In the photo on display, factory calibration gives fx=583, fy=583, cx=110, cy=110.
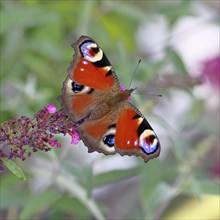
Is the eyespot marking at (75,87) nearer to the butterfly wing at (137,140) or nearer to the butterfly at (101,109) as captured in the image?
the butterfly at (101,109)

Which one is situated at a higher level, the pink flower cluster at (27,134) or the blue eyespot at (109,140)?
the blue eyespot at (109,140)

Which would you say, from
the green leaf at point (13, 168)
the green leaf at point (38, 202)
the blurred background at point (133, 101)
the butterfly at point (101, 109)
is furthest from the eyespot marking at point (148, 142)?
the green leaf at point (38, 202)

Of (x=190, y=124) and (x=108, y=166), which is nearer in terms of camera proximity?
(x=190, y=124)

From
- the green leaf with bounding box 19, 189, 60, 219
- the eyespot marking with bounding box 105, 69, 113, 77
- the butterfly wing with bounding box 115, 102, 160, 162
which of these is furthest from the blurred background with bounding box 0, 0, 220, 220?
the butterfly wing with bounding box 115, 102, 160, 162

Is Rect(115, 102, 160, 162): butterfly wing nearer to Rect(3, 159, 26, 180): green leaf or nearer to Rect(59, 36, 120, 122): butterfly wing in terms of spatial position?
Rect(59, 36, 120, 122): butterfly wing

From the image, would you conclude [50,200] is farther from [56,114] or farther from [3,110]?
[56,114]

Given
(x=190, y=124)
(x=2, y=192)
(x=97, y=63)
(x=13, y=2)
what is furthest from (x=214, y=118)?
(x=97, y=63)

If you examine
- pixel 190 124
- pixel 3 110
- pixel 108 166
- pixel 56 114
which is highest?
pixel 108 166
